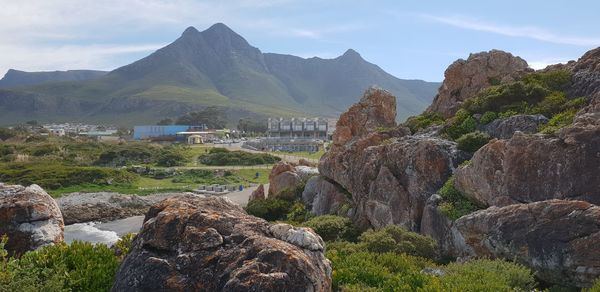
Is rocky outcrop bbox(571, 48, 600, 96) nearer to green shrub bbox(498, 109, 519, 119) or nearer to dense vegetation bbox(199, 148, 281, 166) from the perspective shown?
green shrub bbox(498, 109, 519, 119)

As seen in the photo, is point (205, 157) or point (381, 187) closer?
point (381, 187)

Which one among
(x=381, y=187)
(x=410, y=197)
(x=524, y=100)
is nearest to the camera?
(x=410, y=197)

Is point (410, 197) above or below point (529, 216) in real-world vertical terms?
below

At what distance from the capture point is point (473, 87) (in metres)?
36.1

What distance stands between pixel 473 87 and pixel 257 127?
128 m

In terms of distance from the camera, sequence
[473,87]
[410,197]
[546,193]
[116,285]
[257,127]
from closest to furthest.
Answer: [116,285], [546,193], [410,197], [473,87], [257,127]

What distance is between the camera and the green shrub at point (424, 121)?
103 feet

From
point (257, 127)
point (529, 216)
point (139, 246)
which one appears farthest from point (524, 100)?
point (257, 127)

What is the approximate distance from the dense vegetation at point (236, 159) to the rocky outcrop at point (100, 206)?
2823cm

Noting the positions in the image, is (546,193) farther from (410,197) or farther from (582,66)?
(582,66)

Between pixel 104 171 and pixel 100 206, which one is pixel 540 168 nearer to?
pixel 100 206

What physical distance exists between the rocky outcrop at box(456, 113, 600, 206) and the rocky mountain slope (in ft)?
0.11

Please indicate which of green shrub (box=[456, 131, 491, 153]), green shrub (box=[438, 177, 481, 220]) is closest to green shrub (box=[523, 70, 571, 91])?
green shrub (box=[456, 131, 491, 153])

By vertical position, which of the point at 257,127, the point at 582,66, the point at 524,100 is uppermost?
the point at 582,66
